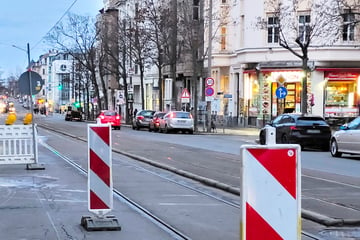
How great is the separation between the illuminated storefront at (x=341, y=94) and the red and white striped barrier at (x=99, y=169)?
36.6m

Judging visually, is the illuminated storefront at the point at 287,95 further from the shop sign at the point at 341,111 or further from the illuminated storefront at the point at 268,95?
the shop sign at the point at 341,111

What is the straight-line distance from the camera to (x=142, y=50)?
53.9m

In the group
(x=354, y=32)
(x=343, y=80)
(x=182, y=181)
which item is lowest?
(x=182, y=181)

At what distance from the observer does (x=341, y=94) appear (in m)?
43.1

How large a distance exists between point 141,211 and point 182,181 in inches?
163

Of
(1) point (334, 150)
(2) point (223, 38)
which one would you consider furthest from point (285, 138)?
(2) point (223, 38)

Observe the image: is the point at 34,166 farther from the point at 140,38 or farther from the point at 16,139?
the point at 140,38

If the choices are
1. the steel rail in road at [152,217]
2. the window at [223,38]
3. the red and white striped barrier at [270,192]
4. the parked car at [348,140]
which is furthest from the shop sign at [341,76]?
the red and white striped barrier at [270,192]

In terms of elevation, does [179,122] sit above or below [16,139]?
A: below

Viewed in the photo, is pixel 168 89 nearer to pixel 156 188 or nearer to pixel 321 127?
pixel 321 127

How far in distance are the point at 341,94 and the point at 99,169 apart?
123 ft

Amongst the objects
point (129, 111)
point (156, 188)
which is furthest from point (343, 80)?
point (156, 188)

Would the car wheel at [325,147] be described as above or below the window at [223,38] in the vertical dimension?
below

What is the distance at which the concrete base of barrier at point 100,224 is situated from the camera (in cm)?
782
